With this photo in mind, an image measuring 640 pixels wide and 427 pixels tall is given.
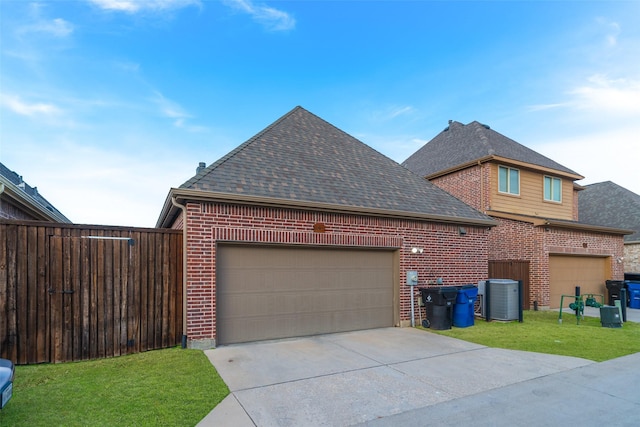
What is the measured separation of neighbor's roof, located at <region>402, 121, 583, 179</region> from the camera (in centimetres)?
1601

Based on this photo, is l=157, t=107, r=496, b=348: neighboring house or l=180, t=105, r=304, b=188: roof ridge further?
l=180, t=105, r=304, b=188: roof ridge

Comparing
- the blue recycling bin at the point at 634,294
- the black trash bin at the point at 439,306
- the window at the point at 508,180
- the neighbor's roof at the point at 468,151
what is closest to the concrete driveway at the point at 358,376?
the black trash bin at the point at 439,306

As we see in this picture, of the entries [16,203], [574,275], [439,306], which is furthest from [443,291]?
[16,203]

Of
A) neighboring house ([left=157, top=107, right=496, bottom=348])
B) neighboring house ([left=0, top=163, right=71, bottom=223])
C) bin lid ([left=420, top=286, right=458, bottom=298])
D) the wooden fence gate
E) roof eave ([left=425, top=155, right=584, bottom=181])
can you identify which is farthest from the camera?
roof eave ([left=425, top=155, right=584, bottom=181])

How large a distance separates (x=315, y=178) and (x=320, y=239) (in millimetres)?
1751

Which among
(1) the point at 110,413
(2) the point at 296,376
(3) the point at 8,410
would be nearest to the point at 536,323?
(2) the point at 296,376

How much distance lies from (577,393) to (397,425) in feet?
9.34

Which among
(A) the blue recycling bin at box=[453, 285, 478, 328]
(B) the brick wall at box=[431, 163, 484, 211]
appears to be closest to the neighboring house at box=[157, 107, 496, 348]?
(A) the blue recycling bin at box=[453, 285, 478, 328]

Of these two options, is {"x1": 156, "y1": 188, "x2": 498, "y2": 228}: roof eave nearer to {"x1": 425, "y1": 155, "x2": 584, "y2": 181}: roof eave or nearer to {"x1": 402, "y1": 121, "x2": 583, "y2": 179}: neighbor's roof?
{"x1": 425, "y1": 155, "x2": 584, "y2": 181}: roof eave

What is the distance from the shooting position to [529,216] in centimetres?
1512

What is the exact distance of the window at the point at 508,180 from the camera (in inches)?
607

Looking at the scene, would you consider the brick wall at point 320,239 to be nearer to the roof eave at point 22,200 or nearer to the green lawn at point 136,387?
the green lawn at point 136,387

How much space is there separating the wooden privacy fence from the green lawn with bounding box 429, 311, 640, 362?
21.4 ft

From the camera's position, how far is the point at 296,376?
209 inches
